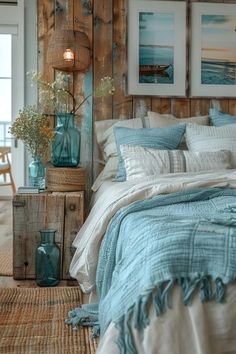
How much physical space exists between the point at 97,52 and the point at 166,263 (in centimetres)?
263

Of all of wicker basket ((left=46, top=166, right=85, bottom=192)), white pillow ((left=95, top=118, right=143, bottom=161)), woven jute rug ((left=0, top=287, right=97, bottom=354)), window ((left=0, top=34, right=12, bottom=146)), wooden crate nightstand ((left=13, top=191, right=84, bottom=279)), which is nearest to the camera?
woven jute rug ((left=0, top=287, right=97, bottom=354))

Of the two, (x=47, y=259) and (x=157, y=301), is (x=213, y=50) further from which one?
(x=157, y=301)

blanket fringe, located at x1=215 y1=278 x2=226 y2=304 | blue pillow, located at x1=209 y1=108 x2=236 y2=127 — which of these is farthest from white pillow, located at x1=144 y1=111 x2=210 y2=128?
blanket fringe, located at x1=215 y1=278 x2=226 y2=304

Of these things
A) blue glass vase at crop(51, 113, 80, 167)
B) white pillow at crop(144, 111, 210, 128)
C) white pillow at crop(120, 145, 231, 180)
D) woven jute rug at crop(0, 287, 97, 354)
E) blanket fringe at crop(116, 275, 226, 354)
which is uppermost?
white pillow at crop(144, 111, 210, 128)

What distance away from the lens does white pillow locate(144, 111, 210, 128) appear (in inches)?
129

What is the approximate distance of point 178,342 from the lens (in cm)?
117

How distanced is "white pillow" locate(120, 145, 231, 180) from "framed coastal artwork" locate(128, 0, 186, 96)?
0.98m

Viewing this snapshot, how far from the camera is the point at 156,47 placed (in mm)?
3564

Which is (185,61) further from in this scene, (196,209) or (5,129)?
(5,129)

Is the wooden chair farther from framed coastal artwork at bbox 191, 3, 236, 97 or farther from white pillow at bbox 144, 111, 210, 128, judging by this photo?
framed coastal artwork at bbox 191, 3, 236, 97

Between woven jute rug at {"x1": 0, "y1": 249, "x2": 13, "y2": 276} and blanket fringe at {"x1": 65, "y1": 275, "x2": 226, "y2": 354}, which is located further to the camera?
woven jute rug at {"x1": 0, "y1": 249, "x2": 13, "y2": 276}

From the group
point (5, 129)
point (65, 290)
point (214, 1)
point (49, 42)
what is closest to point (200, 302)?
point (65, 290)

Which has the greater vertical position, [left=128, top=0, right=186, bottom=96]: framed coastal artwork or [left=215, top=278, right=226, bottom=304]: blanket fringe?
[left=128, top=0, right=186, bottom=96]: framed coastal artwork

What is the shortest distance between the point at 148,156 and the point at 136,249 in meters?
1.33
